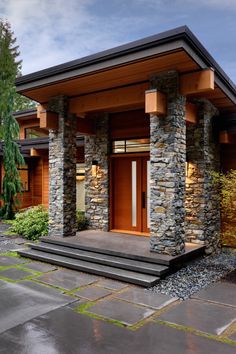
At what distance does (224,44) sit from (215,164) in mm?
53130

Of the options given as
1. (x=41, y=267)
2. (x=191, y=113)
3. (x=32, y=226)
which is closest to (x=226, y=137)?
(x=191, y=113)

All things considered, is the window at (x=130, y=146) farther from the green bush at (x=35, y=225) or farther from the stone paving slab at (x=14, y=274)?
the stone paving slab at (x=14, y=274)

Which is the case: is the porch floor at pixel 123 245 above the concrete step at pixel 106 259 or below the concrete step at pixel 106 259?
above

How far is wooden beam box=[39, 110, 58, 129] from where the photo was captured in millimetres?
7238

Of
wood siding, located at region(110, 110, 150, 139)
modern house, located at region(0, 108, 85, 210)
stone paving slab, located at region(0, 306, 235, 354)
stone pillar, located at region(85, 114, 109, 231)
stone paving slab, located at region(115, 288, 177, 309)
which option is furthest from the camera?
modern house, located at region(0, 108, 85, 210)

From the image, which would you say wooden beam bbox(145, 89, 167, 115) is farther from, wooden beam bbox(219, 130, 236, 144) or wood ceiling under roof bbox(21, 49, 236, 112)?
wooden beam bbox(219, 130, 236, 144)

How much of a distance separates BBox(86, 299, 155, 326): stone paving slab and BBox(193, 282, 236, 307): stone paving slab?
3.29 ft

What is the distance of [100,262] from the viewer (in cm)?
582

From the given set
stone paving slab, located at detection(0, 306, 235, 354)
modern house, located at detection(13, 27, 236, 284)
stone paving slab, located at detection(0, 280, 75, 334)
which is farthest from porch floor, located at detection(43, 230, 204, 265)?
stone paving slab, located at detection(0, 306, 235, 354)

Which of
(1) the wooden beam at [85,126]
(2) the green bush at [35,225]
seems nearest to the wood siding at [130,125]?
(1) the wooden beam at [85,126]

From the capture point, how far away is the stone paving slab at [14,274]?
5371mm

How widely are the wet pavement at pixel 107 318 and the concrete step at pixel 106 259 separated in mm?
407

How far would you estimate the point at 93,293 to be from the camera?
4648 mm

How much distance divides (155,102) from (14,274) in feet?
13.0
